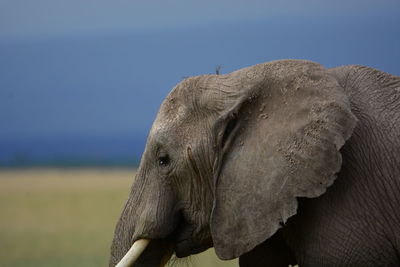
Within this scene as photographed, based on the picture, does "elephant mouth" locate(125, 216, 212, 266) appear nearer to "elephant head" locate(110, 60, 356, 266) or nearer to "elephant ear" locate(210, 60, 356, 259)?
"elephant head" locate(110, 60, 356, 266)

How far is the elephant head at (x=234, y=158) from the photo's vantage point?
123 inches

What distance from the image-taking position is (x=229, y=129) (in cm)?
336

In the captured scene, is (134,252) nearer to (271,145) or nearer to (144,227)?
(144,227)

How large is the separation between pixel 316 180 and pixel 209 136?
1.60ft

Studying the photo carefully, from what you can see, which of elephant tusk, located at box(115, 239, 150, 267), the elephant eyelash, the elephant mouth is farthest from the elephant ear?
elephant tusk, located at box(115, 239, 150, 267)

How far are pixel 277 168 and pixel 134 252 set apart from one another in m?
0.68

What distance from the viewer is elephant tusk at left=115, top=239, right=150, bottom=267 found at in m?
3.39

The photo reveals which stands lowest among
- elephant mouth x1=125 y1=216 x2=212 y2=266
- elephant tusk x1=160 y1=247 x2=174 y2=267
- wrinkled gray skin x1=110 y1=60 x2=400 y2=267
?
elephant tusk x1=160 y1=247 x2=174 y2=267

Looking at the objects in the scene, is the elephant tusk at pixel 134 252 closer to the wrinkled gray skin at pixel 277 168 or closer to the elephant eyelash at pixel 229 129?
the wrinkled gray skin at pixel 277 168

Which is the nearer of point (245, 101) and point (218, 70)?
point (245, 101)

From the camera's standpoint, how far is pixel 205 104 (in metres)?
3.41

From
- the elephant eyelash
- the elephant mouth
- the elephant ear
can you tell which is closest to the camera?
the elephant ear

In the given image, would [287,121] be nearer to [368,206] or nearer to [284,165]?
[284,165]

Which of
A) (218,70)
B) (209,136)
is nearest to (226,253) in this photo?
(209,136)
